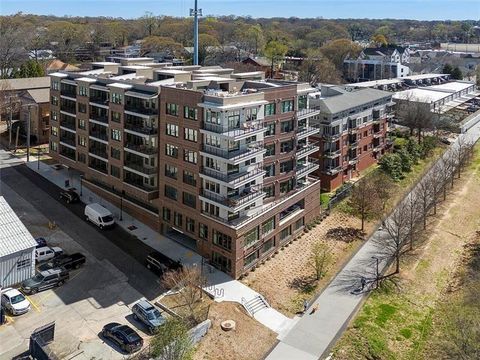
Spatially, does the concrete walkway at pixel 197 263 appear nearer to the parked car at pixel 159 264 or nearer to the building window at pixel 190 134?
the parked car at pixel 159 264

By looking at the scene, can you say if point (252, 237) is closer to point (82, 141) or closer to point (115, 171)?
point (115, 171)

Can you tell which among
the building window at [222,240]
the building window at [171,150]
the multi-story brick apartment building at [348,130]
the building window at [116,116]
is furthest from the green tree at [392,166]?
the building window at [116,116]

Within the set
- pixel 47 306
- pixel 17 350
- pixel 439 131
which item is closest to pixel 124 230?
pixel 47 306

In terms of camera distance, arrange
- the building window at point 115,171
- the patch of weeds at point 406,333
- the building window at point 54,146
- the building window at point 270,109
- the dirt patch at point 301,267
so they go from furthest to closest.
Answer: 1. the building window at point 54,146
2. the building window at point 115,171
3. the building window at point 270,109
4. the dirt patch at point 301,267
5. the patch of weeds at point 406,333

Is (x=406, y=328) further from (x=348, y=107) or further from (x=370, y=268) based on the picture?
(x=348, y=107)

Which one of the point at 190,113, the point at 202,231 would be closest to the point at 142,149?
the point at 190,113

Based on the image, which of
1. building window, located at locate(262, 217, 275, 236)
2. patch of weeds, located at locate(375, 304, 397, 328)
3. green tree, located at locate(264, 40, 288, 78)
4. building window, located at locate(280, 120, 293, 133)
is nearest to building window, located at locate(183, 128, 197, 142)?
building window, located at locate(280, 120, 293, 133)
